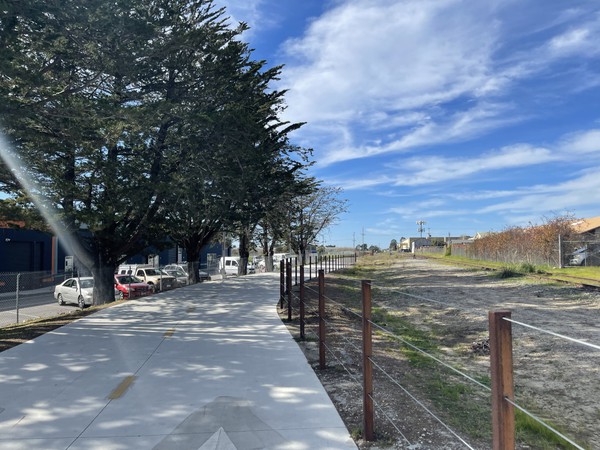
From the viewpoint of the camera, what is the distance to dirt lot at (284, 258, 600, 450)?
15.5ft

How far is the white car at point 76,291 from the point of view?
23.4 metres

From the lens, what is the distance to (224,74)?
17344 mm

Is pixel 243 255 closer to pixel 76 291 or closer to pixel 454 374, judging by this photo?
pixel 76 291

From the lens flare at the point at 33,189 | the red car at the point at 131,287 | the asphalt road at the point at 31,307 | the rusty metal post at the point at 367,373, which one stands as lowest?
the asphalt road at the point at 31,307

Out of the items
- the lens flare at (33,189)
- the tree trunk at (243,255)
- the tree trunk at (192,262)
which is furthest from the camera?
the tree trunk at (243,255)

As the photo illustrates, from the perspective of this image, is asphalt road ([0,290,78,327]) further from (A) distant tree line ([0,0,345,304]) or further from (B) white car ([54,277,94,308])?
(A) distant tree line ([0,0,345,304])

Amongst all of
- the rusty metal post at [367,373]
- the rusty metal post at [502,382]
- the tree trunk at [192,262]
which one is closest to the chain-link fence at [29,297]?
the tree trunk at [192,262]

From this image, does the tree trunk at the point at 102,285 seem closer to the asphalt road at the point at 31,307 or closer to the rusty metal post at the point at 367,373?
the asphalt road at the point at 31,307

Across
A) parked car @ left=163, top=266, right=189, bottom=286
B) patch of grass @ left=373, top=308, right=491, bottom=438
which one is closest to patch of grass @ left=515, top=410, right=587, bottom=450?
patch of grass @ left=373, top=308, right=491, bottom=438

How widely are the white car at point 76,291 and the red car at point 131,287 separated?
5.71ft

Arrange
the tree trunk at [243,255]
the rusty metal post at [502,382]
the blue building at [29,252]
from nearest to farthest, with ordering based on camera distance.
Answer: the rusty metal post at [502,382]
the blue building at [29,252]
the tree trunk at [243,255]

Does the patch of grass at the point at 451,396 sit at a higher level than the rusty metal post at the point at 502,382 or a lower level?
lower

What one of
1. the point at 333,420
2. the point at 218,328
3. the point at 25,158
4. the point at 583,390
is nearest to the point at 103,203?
the point at 25,158

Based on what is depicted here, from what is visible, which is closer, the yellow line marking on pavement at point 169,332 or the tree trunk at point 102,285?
the yellow line marking on pavement at point 169,332
